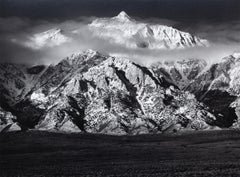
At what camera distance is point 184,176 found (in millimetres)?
197750

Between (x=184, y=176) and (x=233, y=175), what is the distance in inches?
633

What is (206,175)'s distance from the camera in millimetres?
198250

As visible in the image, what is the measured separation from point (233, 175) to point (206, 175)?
9170mm

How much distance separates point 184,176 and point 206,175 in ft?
24.4

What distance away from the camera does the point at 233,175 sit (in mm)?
194375
